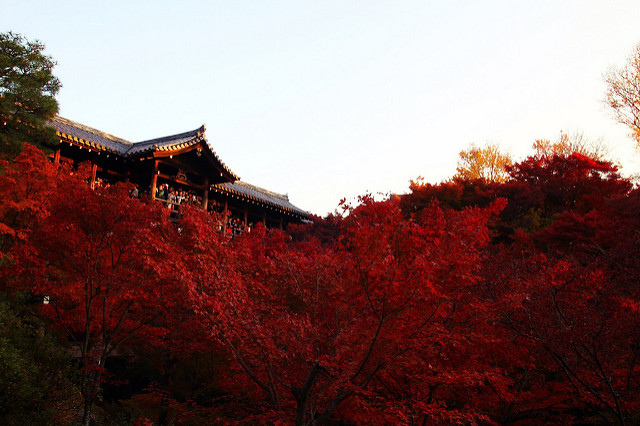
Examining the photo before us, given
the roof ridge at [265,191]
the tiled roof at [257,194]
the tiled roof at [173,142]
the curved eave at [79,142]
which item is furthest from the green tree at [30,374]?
the roof ridge at [265,191]

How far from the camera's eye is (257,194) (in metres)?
32.0

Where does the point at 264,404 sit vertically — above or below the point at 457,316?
below

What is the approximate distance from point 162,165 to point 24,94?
326 inches

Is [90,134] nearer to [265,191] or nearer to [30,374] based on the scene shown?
[265,191]

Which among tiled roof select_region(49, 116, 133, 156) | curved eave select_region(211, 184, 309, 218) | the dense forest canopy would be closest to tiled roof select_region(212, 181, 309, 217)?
curved eave select_region(211, 184, 309, 218)

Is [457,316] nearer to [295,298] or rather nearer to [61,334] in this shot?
[295,298]

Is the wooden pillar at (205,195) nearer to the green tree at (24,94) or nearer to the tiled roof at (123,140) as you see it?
the tiled roof at (123,140)

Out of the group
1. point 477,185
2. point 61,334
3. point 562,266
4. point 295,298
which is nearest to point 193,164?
point 61,334

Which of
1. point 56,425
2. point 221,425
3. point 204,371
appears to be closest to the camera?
point 56,425

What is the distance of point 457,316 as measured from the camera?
8414mm

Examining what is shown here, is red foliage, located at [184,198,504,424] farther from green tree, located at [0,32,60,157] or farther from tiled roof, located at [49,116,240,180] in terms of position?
tiled roof, located at [49,116,240,180]

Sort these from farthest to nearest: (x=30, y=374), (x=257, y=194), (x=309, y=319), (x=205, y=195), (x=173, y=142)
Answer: (x=257, y=194)
(x=173, y=142)
(x=205, y=195)
(x=30, y=374)
(x=309, y=319)

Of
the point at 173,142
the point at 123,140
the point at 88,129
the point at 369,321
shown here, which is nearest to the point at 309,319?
A: the point at 369,321

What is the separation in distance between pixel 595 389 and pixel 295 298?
21.7 feet
